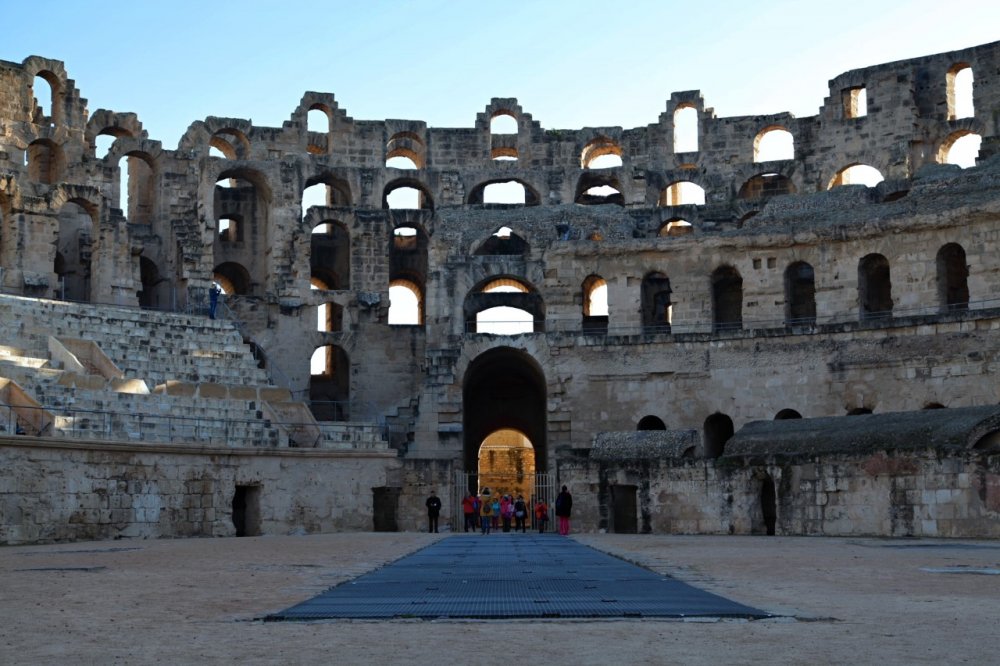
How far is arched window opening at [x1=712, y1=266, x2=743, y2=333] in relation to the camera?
131 ft

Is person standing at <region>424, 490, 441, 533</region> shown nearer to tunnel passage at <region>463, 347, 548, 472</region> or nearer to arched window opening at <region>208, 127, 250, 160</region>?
tunnel passage at <region>463, 347, 548, 472</region>

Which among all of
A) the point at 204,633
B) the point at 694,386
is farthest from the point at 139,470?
the point at 204,633

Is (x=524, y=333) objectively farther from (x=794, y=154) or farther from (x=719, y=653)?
(x=719, y=653)

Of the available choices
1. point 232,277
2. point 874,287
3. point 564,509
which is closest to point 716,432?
point 874,287

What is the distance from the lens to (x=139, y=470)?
27.1 metres

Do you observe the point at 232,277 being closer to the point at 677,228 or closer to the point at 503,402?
the point at 503,402

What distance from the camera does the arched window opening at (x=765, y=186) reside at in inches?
1811

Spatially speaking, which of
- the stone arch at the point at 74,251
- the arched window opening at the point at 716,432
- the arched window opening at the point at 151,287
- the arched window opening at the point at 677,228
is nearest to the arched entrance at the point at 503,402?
the arched window opening at the point at 716,432

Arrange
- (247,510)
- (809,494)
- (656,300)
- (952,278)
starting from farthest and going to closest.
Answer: (656,300), (952,278), (247,510), (809,494)

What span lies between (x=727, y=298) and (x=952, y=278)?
652 centimetres

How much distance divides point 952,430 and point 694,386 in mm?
13008

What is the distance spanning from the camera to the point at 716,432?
36.5 metres

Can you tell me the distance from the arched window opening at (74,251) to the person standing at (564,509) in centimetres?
1994

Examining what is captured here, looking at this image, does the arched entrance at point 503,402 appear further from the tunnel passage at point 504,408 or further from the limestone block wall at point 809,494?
the limestone block wall at point 809,494
